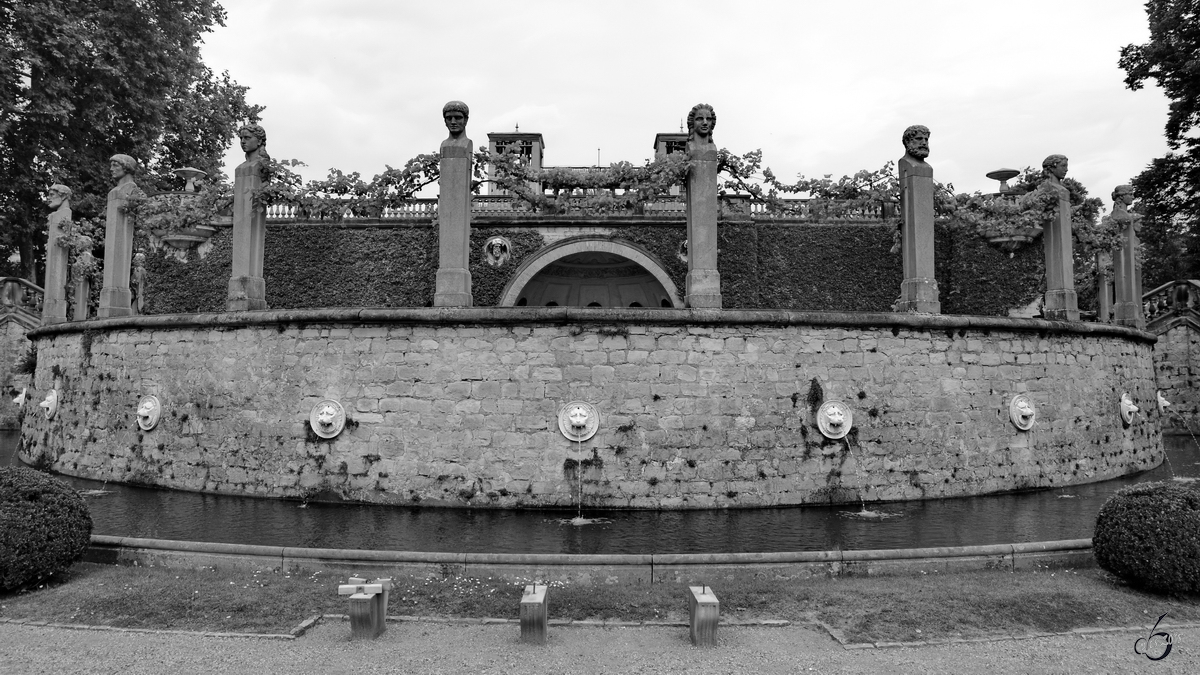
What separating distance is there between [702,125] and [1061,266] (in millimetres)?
7307

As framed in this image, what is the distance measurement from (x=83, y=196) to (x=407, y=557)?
24.0 meters

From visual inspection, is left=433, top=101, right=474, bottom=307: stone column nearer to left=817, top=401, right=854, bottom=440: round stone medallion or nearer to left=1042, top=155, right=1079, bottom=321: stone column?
left=817, top=401, right=854, bottom=440: round stone medallion

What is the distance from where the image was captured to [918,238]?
460 inches

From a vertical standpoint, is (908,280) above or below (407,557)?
above

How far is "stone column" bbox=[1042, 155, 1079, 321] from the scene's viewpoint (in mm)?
12641

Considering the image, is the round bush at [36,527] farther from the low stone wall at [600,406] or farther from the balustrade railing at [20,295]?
the balustrade railing at [20,295]

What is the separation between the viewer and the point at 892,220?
2362cm

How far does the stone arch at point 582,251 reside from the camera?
77.6 ft

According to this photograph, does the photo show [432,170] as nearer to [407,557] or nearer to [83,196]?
[407,557]

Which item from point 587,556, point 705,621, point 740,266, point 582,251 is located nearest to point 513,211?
point 582,251

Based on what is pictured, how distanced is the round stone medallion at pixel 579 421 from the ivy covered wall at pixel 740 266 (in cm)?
1435

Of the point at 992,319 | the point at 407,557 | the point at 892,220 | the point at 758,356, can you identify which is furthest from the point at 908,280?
the point at 892,220

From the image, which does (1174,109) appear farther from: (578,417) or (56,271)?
(56,271)

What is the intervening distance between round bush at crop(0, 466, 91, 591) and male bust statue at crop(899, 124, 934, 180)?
39.8 feet
